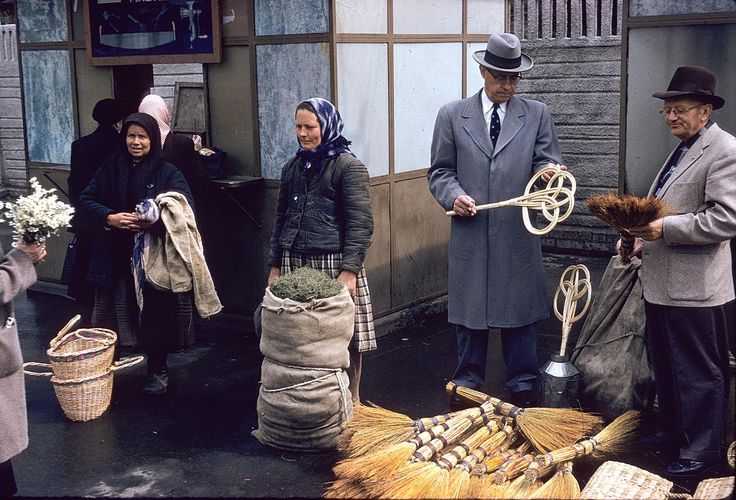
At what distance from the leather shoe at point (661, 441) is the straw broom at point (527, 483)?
93cm

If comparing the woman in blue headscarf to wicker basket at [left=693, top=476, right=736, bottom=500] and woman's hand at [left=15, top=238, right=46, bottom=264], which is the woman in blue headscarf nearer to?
woman's hand at [left=15, top=238, right=46, bottom=264]

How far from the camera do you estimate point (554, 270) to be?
31.6 feet

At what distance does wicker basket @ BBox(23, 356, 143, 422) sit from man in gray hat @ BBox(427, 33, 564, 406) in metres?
2.21

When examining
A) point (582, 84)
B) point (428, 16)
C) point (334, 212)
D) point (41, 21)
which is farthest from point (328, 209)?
point (582, 84)

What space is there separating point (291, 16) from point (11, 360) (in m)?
3.86

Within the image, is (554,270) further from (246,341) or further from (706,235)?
(706,235)

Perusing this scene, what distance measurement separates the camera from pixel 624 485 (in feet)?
13.7

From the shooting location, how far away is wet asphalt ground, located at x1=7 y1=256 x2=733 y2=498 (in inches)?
187

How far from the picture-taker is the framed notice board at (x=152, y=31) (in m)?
7.17

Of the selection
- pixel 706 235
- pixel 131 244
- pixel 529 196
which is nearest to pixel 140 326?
pixel 131 244

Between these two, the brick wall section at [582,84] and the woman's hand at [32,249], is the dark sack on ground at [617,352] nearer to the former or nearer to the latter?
the woman's hand at [32,249]

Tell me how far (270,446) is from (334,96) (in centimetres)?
268

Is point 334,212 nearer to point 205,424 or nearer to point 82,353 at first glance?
point 205,424

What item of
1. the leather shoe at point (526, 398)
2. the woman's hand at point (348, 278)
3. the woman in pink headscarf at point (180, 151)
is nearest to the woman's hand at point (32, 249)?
the woman's hand at point (348, 278)
